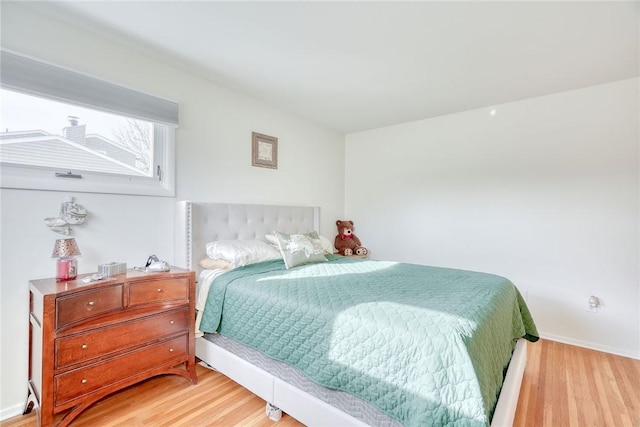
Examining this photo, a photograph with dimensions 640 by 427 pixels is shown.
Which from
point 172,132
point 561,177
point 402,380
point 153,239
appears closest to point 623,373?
point 561,177

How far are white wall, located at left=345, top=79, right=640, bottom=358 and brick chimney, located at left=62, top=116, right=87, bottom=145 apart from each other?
3248 millimetres

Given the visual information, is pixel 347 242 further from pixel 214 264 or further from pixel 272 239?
pixel 214 264

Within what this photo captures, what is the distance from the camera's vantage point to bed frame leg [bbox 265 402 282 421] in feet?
5.52

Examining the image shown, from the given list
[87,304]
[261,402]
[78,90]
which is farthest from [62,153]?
[261,402]

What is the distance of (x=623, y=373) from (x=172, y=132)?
403 centimetres

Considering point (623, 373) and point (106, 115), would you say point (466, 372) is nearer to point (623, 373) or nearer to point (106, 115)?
point (623, 373)

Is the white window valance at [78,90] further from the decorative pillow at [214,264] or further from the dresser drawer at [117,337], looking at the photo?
the dresser drawer at [117,337]

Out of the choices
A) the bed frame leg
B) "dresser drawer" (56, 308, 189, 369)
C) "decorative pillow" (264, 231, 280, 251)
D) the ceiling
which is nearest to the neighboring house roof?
the ceiling

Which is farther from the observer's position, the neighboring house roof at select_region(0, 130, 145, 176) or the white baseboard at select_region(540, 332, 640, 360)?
the white baseboard at select_region(540, 332, 640, 360)

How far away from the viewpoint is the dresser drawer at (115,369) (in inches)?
59.6

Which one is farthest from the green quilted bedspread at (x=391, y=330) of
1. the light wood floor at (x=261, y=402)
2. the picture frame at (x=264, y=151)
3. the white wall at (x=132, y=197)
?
the picture frame at (x=264, y=151)

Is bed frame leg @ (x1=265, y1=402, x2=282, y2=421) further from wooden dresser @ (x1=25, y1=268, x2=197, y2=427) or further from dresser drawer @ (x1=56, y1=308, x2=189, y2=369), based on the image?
dresser drawer @ (x1=56, y1=308, x2=189, y2=369)

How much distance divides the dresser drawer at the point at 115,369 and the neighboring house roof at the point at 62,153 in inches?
49.2

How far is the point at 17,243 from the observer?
5.61ft
